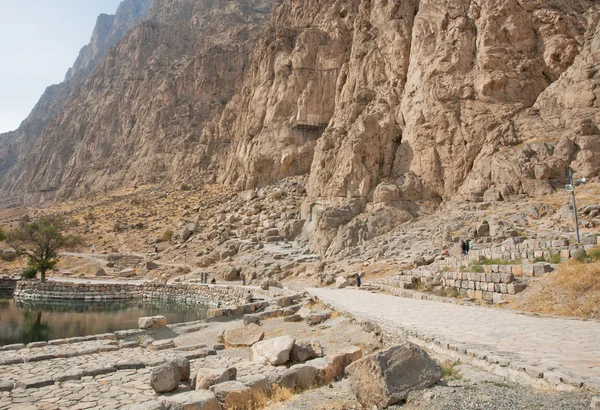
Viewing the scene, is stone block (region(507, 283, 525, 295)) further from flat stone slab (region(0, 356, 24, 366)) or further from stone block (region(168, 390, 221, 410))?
flat stone slab (region(0, 356, 24, 366))

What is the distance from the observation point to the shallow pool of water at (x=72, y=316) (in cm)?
1920

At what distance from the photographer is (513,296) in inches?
484

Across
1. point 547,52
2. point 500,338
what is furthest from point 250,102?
point 500,338

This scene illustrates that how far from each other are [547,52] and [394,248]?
20.1m

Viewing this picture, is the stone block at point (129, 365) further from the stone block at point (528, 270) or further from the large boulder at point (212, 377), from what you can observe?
the stone block at point (528, 270)

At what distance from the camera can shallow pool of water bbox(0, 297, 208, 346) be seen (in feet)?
63.0

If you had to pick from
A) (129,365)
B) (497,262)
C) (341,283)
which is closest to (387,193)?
(341,283)

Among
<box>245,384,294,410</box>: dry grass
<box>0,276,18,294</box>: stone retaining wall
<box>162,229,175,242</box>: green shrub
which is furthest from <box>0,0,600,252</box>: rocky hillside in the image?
<box>0,276,18,294</box>: stone retaining wall

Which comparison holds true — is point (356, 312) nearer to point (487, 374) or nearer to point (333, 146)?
point (487, 374)

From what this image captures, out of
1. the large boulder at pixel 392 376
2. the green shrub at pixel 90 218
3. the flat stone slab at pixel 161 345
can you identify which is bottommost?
the flat stone slab at pixel 161 345

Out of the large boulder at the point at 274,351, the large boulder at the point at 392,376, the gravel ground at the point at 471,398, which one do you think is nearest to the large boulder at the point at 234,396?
the gravel ground at the point at 471,398

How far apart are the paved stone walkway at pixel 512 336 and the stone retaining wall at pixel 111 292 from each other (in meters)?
20.9

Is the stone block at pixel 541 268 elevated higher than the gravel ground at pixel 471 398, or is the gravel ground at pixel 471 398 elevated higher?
the stone block at pixel 541 268

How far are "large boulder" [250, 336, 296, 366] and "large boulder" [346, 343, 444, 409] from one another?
115 inches
